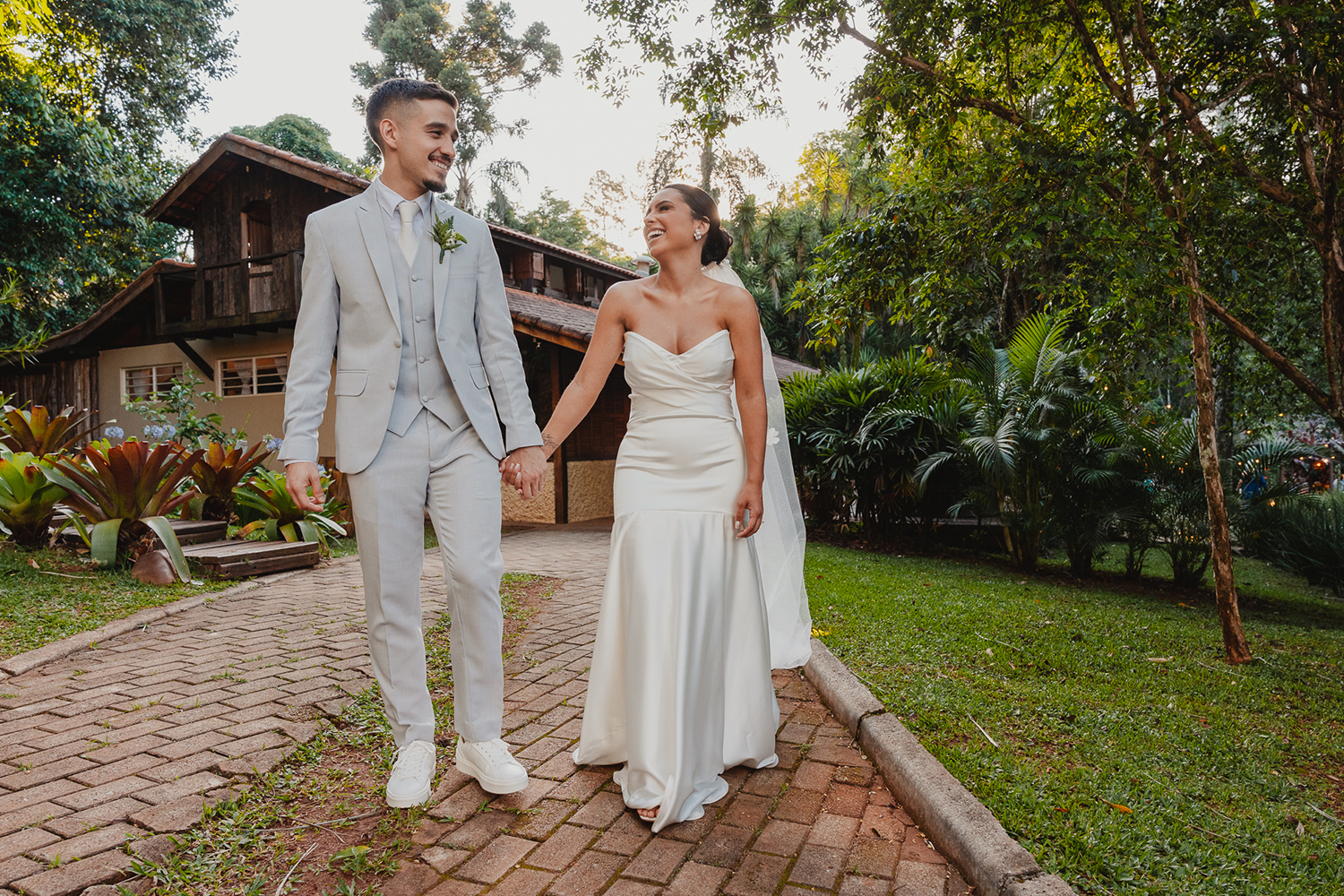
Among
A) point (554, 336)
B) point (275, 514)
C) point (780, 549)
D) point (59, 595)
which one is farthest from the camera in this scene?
point (554, 336)

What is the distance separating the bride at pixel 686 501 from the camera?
9.47 ft

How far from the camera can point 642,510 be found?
3.00 m

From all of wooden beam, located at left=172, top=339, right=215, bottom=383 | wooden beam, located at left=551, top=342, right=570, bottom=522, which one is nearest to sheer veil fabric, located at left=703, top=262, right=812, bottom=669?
wooden beam, located at left=551, top=342, right=570, bottom=522

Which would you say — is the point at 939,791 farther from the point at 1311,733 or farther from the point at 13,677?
the point at 13,677

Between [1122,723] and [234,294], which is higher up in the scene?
[234,294]

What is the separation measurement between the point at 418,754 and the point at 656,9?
20.7ft

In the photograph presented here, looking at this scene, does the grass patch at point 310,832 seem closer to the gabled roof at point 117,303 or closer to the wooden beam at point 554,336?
the wooden beam at point 554,336

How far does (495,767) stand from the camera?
280 cm

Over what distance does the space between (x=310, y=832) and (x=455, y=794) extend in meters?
0.48

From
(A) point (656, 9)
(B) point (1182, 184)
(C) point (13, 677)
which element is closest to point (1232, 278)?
(B) point (1182, 184)

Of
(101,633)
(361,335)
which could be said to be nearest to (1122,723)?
(361,335)

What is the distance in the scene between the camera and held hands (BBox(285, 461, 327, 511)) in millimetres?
2605

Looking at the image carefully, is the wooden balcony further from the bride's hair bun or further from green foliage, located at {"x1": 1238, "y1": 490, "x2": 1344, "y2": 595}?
green foliage, located at {"x1": 1238, "y1": 490, "x2": 1344, "y2": 595}

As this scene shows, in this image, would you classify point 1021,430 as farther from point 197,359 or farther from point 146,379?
point 146,379
